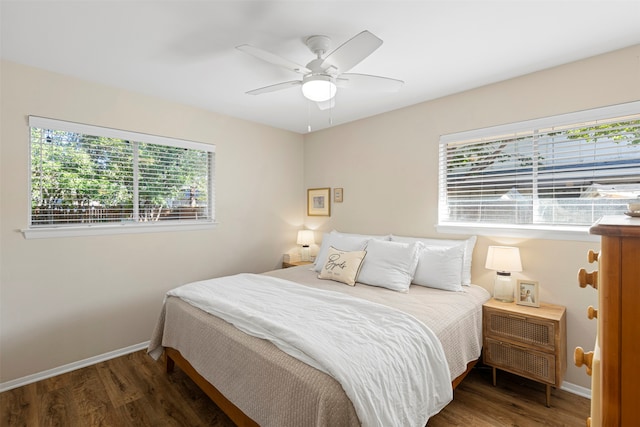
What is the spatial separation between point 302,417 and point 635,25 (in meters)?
2.90

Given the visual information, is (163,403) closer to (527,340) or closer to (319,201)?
(527,340)

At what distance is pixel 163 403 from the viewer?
2178 mm

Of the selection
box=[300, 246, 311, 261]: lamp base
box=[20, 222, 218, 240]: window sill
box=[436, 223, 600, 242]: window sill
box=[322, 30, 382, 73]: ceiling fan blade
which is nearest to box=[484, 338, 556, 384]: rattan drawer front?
box=[436, 223, 600, 242]: window sill

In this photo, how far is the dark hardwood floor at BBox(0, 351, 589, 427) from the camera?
2.01m

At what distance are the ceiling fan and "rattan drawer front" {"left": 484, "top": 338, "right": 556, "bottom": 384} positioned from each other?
2.08 m

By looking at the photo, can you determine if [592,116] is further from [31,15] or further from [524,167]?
[31,15]

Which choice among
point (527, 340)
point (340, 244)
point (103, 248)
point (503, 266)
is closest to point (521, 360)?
point (527, 340)

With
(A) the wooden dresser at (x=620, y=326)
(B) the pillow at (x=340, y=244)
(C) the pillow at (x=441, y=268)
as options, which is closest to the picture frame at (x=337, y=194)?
(B) the pillow at (x=340, y=244)

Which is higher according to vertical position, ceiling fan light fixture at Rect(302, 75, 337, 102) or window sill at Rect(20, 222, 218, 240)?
ceiling fan light fixture at Rect(302, 75, 337, 102)

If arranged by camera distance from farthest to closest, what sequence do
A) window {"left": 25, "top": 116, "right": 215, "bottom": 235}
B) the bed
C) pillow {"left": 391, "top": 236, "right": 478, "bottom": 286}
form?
pillow {"left": 391, "top": 236, "right": 478, "bottom": 286} → window {"left": 25, "top": 116, "right": 215, "bottom": 235} → the bed

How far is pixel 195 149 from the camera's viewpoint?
3.41 meters

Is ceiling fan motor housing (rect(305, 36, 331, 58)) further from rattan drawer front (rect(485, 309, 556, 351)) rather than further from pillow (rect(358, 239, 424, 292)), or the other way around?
rattan drawer front (rect(485, 309, 556, 351))

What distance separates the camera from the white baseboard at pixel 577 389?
229 centimetres

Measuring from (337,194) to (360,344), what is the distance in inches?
106
